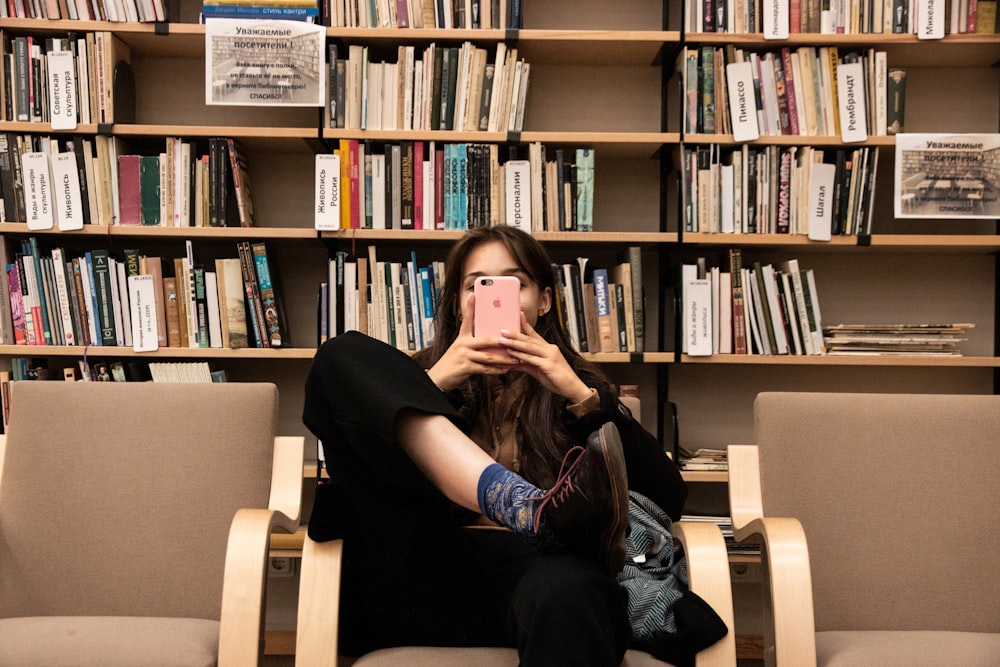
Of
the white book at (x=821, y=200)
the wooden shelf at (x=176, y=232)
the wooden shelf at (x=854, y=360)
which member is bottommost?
the wooden shelf at (x=854, y=360)

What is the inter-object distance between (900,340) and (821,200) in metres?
0.47

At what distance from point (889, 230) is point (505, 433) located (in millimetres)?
1722

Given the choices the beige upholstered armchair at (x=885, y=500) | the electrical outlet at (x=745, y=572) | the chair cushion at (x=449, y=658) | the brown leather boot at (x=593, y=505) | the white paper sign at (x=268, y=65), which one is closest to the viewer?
the brown leather boot at (x=593, y=505)

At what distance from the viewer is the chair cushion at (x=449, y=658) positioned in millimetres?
1220

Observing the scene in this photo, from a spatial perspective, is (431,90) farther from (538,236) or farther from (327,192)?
(538,236)

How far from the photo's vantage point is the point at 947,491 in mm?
1560

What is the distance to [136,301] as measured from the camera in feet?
7.99

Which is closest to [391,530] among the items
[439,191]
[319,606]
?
[319,606]

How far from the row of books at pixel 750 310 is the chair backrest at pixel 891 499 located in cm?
83

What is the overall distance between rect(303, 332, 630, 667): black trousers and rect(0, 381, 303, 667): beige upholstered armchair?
0.76ft

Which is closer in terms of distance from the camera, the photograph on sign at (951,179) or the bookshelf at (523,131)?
the photograph on sign at (951,179)

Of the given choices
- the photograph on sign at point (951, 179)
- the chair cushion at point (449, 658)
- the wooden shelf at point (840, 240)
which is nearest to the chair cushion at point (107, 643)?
the chair cushion at point (449, 658)

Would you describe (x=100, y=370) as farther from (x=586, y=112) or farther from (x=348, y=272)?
(x=586, y=112)

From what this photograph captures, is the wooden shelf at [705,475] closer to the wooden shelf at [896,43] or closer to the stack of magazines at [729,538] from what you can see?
the stack of magazines at [729,538]
